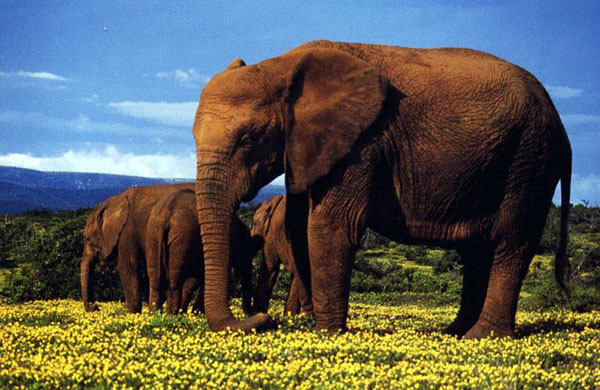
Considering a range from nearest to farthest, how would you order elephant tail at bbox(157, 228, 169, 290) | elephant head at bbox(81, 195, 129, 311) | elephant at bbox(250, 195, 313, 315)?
elephant tail at bbox(157, 228, 169, 290) < elephant at bbox(250, 195, 313, 315) < elephant head at bbox(81, 195, 129, 311)

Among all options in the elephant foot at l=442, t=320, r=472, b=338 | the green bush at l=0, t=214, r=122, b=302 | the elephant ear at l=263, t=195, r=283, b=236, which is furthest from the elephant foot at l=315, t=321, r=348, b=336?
the green bush at l=0, t=214, r=122, b=302

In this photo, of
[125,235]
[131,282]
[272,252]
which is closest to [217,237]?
[131,282]

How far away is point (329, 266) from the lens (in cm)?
1179

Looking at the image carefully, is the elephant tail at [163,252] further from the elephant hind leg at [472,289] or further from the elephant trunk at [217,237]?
the elephant hind leg at [472,289]

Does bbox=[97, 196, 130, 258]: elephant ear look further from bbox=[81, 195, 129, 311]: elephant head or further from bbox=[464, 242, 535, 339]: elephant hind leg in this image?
bbox=[464, 242, 535, 339]: elephant hind leg

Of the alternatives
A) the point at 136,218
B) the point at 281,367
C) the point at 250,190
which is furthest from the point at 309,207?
the point at 136,218

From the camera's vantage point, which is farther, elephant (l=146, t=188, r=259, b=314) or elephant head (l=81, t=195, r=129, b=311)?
elephant head (l=81, t=195, r=129, b=311)

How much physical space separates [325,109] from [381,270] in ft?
103

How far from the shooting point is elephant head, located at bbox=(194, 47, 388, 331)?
1166 cm

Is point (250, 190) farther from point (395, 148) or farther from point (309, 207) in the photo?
point (395, 148)

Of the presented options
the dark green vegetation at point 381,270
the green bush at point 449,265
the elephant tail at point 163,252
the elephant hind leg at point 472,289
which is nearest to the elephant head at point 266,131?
the elephant hind leg at point 472,289

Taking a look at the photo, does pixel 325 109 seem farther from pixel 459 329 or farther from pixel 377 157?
pixel 459 329

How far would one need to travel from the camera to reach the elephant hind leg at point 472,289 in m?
13.7

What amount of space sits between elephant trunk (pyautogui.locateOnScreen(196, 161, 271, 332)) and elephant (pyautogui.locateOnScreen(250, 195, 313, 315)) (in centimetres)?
723
